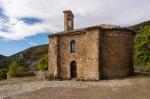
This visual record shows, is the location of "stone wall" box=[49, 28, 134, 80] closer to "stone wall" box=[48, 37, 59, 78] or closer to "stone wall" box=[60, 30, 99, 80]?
"stone wall" box=[60, 30, 99, 80]

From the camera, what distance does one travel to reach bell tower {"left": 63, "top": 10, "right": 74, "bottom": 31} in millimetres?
32250

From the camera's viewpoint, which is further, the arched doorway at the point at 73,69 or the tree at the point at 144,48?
the tree at the point at 144,48

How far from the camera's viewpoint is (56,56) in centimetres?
3023

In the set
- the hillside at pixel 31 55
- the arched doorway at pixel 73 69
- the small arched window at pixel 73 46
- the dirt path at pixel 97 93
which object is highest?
the hillside at pixel 31 55

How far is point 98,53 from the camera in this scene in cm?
2614

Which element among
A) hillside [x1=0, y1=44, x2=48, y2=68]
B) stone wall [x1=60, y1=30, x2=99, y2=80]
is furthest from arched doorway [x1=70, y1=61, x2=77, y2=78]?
hillside [x1=0, y1=44, x2=48, y2=68]

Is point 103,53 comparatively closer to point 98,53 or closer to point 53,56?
point 98,53

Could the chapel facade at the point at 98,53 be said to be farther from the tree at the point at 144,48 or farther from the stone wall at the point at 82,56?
the tree at the point at 144,48

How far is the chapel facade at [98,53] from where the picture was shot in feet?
86.3

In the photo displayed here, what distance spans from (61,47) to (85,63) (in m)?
4.34

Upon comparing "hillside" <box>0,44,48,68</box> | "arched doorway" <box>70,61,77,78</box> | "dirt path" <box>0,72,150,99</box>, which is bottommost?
"dirt path" <box>0,72,150,99</box>

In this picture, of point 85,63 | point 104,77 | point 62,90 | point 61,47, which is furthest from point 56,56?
point 62,90

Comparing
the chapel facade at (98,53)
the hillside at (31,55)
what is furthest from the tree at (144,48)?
the hillside at (31,55)

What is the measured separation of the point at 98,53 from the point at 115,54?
1.81 m
